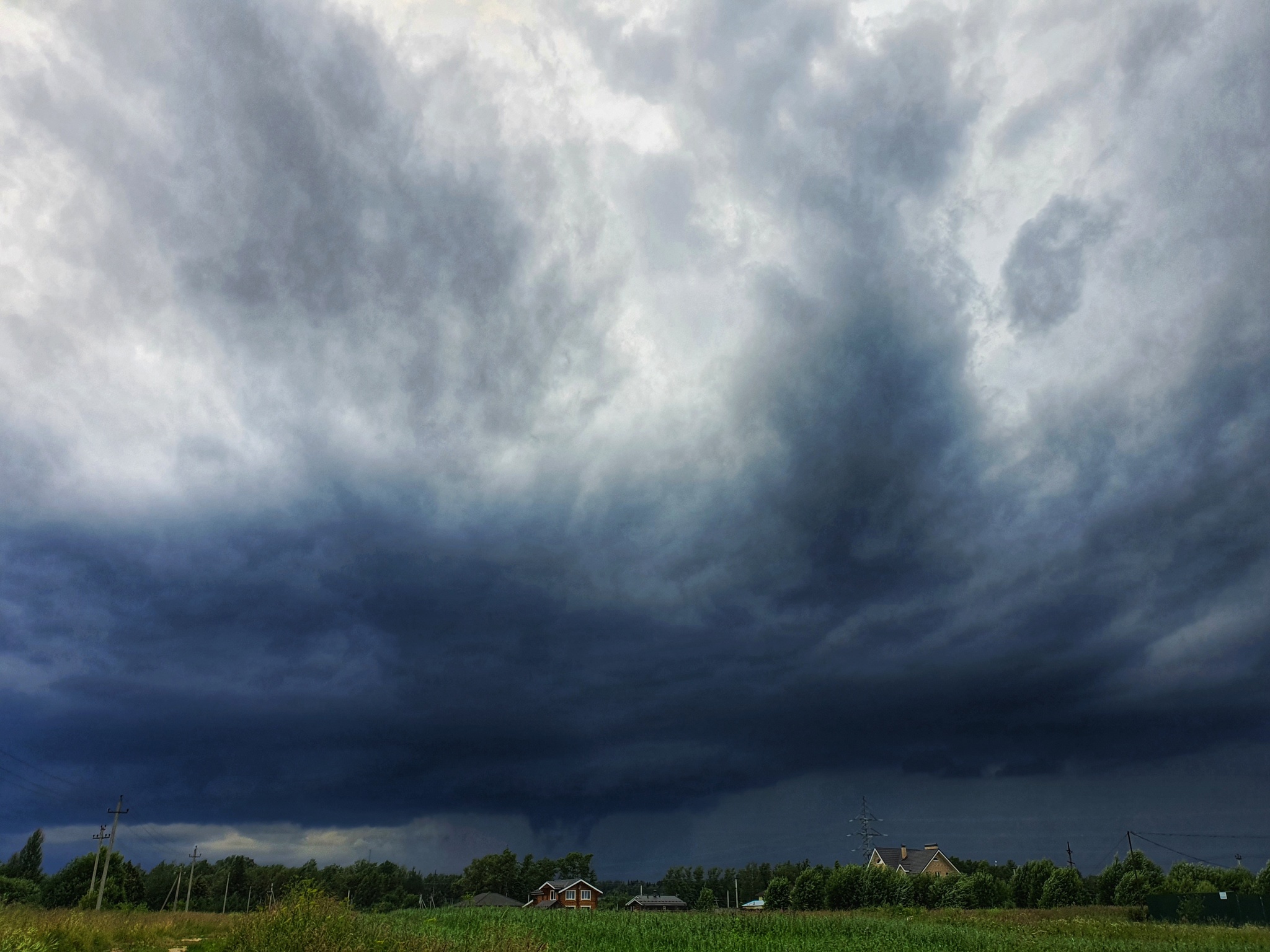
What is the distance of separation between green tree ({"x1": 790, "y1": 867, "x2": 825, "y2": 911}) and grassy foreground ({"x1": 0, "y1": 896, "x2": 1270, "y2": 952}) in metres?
39.5

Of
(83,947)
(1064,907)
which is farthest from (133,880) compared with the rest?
(1064,907)

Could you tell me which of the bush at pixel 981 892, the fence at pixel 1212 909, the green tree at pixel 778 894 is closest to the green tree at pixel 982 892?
the bush at pixel 981 892

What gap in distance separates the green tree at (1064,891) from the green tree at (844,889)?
19.9 m

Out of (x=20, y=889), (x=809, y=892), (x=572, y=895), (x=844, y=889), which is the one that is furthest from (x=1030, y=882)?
(x=20, y=889)

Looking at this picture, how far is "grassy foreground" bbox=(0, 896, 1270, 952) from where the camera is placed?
24.1 meters

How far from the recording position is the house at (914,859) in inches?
5010

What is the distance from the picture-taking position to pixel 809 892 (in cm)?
9750

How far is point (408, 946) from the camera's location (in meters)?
23.8

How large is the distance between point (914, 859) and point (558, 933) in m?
116

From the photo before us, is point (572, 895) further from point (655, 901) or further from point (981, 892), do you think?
point (981, 892)

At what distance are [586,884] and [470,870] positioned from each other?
160 ft

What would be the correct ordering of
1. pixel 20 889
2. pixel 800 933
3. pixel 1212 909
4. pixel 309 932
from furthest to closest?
pixel 20 889, pixel 1212 909, pixel 800 933, pixel 309 932

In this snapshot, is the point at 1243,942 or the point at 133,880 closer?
the point at 1243,942

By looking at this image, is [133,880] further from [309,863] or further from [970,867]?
[970,867]
